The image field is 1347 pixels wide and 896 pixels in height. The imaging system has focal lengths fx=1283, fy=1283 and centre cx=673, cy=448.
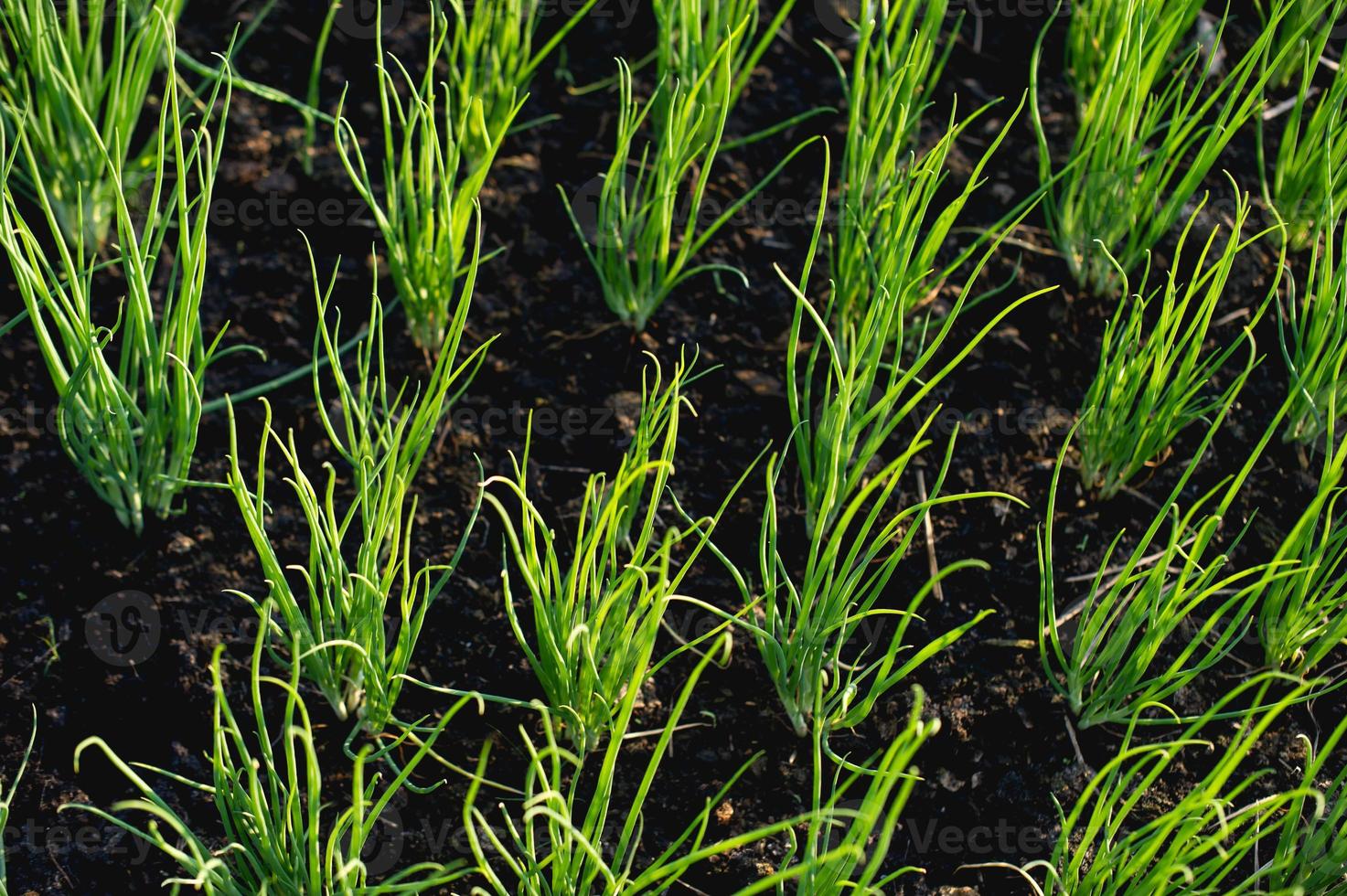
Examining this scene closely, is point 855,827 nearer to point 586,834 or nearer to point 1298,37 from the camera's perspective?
point 586,834

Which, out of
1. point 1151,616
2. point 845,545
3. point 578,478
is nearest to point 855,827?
point 1151,616

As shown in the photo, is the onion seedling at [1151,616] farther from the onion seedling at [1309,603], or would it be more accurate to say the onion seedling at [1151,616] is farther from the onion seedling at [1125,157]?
the onion seedling at [1125,157]

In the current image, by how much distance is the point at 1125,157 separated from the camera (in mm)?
1811

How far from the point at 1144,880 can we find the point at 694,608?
0.63 m

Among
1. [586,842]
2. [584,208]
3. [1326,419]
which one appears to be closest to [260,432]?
[584,208]

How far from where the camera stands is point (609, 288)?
6.15ft

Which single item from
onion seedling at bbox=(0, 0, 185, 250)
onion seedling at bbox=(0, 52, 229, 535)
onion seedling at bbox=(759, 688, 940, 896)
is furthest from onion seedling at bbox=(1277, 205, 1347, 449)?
onion seedling at bbox=(0, 0, 185, 250)

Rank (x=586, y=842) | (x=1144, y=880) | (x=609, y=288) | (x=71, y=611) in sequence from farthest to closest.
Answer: (x=609, y=288) < (x=71, y=611) < (x=1144, y=880) < (x=586, y=842)

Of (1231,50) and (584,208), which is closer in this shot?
(584,208)

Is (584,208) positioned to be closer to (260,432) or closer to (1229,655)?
(260,432)

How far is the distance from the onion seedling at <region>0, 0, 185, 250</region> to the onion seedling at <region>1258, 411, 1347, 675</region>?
4.92 ft

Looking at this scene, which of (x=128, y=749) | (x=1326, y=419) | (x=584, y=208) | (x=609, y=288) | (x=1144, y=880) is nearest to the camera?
(x=1144, y=880)

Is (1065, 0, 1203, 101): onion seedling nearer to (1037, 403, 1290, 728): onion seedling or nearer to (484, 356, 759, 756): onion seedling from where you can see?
(1037, 403, 1290, 728): onion seedling

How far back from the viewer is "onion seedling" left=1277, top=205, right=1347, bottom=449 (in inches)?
62.4
